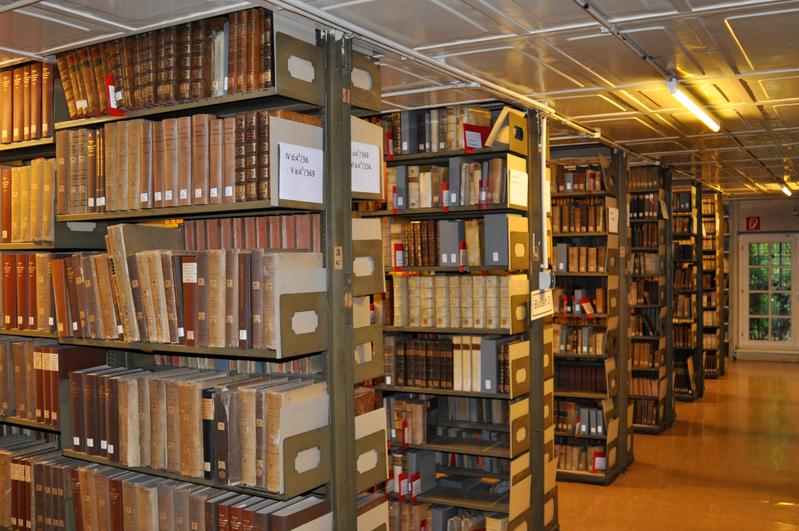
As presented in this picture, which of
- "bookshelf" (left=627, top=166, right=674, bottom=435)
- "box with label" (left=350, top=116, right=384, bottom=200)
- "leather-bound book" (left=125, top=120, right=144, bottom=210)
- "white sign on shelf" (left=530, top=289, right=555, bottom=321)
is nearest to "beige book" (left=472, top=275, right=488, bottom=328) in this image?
"white sign on shelf" (left=530, top=289, right=555, bottom=321)

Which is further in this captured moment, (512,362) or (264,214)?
(512,362)

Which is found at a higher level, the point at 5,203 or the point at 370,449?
the point at 5,203

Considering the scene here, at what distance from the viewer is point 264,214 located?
11.4 feet

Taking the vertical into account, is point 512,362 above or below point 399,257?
below

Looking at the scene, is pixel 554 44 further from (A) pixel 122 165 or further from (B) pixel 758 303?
(B) pixel 758 303

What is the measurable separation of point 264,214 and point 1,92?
1722 millimetres

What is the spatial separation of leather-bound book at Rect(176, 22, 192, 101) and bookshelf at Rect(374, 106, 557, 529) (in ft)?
6.62

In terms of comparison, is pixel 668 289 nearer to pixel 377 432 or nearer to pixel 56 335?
pixel 377 432

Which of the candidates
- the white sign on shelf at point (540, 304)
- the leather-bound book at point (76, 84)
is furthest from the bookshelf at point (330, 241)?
the white sign on shelf at point (540, 304)

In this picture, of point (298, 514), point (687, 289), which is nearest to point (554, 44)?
point (298, 514)

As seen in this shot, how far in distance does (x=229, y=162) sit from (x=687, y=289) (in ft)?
28.3

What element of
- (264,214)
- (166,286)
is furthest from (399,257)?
(166,286)

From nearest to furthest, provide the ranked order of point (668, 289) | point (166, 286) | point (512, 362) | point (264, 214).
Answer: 1. point (166, 286)
2. point (264, 214)
3. point (512, 362)
4. point (668, 289)

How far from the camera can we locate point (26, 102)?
3885 mm
